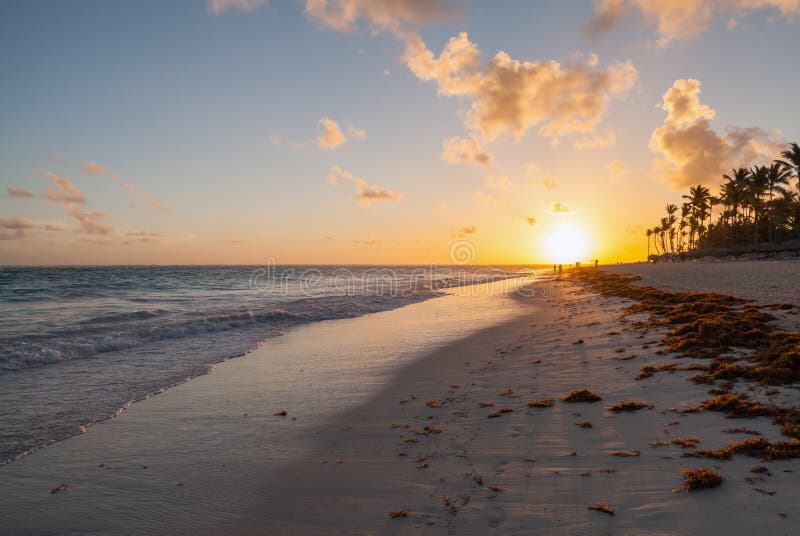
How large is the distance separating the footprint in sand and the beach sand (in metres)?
0.02

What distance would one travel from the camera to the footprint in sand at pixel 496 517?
4051 millimetres

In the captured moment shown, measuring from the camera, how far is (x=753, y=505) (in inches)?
151

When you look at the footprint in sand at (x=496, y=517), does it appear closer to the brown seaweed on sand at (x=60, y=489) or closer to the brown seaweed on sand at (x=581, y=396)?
the brown seaweed on sand at (x=581, y=396)

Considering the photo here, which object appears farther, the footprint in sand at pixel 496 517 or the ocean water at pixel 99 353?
the ocean water at pixel 99 353

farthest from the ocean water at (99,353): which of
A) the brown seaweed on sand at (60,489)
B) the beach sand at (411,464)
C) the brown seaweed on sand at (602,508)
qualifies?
the brown seaweed on sand at (602,508)

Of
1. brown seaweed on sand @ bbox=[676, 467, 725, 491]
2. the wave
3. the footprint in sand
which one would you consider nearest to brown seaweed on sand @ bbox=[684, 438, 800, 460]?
brown seaweed on sand @ bbox=[676, 467, 725, 491]

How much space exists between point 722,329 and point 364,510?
10600 millimetres

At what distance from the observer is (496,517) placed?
4.16m

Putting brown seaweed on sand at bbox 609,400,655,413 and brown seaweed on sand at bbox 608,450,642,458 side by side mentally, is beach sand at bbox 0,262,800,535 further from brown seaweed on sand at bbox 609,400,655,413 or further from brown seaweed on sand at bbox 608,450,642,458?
brown seaweed on sand at bbox 609,400,655,413

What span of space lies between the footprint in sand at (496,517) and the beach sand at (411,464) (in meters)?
0.02

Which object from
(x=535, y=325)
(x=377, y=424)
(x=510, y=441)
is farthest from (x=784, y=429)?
(x=535, y=325)

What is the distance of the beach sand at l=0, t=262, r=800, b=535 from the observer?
13.6 ft

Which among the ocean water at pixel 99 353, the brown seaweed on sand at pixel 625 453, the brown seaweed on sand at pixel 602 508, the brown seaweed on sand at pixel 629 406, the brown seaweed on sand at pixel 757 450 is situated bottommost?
the ocean water at pixel 99 353

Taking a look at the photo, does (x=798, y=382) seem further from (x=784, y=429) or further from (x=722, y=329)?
(x=722, y=329)
